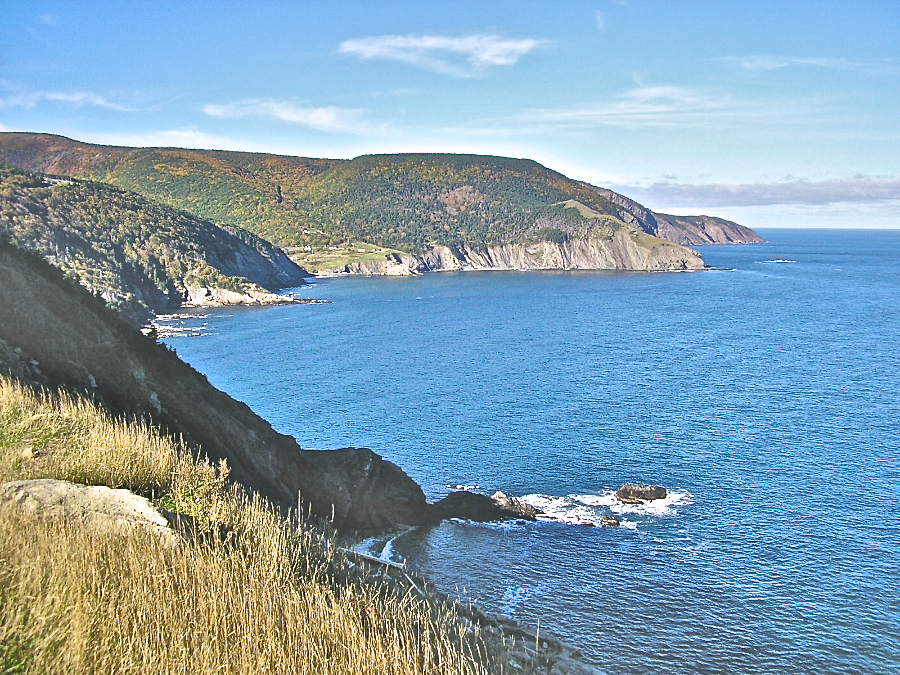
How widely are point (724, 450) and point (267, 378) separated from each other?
162ft

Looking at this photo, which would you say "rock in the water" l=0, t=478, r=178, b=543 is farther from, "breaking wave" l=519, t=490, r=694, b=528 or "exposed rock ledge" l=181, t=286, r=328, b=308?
"exposed rock ledge" l=181, t=286, r=328, b=308

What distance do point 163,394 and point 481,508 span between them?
20.5m

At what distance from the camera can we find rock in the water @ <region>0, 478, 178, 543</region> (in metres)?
10.3

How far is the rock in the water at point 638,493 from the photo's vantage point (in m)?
46.2

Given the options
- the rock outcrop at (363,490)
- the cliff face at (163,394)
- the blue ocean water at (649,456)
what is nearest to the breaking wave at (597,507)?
the blue ocean water at (649,456)

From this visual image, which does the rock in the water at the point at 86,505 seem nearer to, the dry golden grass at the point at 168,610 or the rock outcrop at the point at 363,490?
the dry golden grass at the point at 168,610

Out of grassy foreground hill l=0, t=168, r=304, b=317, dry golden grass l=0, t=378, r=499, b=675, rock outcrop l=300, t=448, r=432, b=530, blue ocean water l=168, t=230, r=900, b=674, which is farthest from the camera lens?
grassy foreground hill l=0, t=168, r=304, b=317

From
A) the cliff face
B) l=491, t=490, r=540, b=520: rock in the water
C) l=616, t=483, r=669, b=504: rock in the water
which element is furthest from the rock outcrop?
l=616, t=483, r=669, b=504: rock in the water

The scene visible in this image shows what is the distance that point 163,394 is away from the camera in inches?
1278

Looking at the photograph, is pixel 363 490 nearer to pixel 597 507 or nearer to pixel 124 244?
pixel 597 507

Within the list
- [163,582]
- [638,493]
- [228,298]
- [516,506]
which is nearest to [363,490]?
[516,506]

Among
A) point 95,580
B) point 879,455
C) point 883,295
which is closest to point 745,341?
point 879,455

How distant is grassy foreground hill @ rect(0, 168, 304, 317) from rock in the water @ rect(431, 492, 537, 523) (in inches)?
3623

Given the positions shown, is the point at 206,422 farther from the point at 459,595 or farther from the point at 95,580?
the point at 95,580
